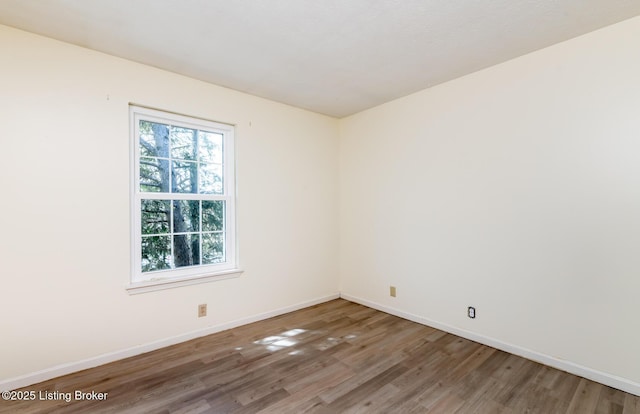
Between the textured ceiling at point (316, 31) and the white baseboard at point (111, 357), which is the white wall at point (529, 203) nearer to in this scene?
the textured ceiling at point (316, 31)

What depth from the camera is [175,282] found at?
2.75m

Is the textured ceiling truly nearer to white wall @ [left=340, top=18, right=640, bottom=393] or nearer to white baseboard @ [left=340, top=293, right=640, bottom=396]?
white wall @ [left=340, top=18, right=640, bottom=393]

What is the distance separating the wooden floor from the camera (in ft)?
6.24

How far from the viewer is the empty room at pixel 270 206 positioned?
6.61ft

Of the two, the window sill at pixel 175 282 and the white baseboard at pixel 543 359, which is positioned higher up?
the window sill at pixel 175 282

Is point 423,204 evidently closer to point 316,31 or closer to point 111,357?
point 316,31

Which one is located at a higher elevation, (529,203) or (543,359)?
(529,203)

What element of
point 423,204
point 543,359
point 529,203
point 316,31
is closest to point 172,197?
point 316,31

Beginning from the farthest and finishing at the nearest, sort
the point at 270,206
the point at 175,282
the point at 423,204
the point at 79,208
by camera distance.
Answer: the point at 270,206 → the point at 423,204 → the point at 175,282 → the point at 79,208

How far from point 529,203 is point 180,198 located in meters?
3.10

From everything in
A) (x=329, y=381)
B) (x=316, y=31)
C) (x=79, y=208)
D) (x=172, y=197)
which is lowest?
(x=329, y=381)

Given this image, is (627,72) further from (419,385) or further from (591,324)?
(419,385)

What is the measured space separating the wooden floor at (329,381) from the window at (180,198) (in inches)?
29.3

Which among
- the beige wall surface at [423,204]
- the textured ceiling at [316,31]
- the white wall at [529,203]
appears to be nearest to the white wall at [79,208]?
the beige wall surface at [423,204]
